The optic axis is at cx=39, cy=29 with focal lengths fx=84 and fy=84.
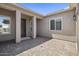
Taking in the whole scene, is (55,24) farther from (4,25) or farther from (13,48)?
(13,48)

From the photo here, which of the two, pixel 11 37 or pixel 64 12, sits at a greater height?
pixel 64 12

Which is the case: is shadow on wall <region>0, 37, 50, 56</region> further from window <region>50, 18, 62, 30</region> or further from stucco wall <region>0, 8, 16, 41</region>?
window <region>50, 18, 62, 30</region>

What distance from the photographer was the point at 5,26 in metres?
8.98

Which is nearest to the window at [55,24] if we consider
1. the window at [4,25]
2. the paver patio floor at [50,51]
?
the paver patio floor at [50,51]

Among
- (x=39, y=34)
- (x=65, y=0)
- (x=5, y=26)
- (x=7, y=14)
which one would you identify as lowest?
(x=39, y=34)

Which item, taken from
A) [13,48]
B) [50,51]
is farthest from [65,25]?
[13,48]

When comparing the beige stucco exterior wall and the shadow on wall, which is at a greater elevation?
the beige stucco exterior wall

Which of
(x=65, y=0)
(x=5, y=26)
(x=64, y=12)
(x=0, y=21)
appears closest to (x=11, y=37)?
(x=5, y=26)

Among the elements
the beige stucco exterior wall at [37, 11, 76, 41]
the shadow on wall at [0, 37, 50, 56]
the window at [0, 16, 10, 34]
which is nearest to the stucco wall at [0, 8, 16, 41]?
the window at [0, 16, 10, 34]

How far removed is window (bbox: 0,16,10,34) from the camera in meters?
8.63

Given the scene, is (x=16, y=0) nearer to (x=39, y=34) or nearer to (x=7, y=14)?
(x=7, y=14)

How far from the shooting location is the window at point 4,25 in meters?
8.63

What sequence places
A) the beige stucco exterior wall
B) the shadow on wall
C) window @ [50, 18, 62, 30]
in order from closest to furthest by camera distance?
the shadow on wall, the beige stucco exterior wall, window @ [50, 18, 62, 30]

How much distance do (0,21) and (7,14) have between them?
1.04 meters
